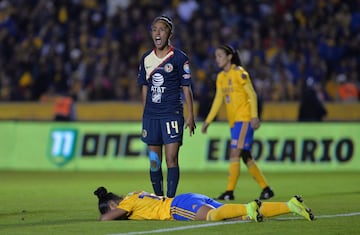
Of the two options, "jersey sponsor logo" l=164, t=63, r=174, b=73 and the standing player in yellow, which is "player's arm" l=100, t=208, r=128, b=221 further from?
the standing player in yellow

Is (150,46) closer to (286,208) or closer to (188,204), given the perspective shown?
(188,204)

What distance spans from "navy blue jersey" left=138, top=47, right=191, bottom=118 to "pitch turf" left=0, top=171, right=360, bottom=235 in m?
1.60

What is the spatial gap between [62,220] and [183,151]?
11134 millimetres

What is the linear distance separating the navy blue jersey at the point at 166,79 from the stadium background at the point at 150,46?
11252 millimetres

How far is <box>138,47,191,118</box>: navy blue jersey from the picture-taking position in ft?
44.5

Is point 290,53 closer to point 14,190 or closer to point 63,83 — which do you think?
point 63,83

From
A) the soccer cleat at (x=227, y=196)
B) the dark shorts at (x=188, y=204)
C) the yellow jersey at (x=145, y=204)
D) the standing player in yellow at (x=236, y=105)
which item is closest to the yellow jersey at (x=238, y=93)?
the standing player in yellow at (x=236, y=105)

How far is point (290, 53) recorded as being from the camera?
2742 centimetres

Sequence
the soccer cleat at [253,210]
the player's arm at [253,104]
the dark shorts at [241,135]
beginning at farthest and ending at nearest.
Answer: the dark shorts at [241,135]
the player's arm at [253,104]
the soccer cleat at [253,210]

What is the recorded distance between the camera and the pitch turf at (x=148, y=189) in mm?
11188

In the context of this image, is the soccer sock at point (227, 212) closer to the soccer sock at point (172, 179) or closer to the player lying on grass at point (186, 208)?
the player lying on grass at point (186, 208)

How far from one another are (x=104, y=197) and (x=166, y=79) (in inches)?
90.4

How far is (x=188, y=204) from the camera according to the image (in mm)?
11555

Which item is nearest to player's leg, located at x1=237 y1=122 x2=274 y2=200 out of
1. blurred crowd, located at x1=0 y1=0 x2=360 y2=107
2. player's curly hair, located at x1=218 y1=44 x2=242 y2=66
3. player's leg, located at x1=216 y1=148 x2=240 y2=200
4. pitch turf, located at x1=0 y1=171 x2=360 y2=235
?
player's leg, located at x1=216 y1=148 x2=240 y2=200
